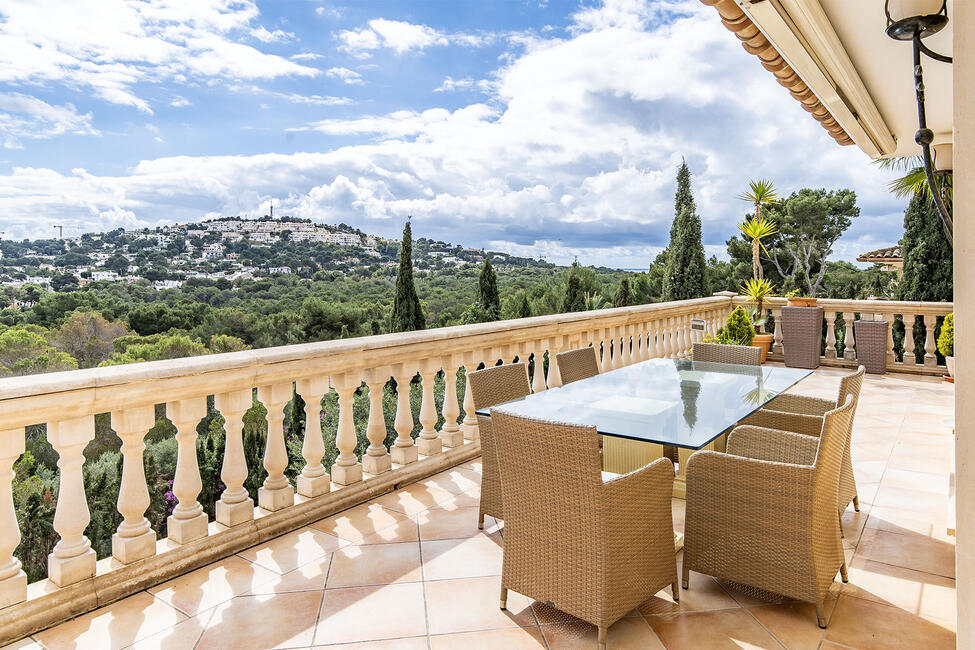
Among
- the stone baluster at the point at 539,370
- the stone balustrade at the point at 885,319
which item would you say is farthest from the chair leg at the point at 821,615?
the stone balustrade at the point at 885,319

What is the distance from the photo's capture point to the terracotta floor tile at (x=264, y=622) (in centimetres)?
198

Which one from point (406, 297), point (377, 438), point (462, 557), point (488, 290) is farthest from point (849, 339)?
point (488, 290)

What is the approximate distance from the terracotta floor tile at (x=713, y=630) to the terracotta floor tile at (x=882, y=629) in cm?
25

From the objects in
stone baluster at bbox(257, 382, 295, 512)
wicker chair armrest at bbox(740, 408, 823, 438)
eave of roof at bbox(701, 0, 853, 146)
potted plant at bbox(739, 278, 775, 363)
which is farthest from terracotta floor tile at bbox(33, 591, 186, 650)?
potted plant at bbox(739, 278, 775, 363)

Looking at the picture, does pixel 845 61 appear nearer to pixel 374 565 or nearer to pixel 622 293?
pixel 374 565

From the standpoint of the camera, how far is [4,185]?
1644 centimetres

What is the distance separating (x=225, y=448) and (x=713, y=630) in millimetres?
2192

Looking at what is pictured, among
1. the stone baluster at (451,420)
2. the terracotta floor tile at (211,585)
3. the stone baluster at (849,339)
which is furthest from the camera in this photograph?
the stone baluster at (849,339)

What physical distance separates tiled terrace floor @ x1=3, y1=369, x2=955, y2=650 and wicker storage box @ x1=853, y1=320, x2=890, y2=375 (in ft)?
16.6

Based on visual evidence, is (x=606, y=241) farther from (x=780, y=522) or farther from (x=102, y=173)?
A: (x=780, y=522)

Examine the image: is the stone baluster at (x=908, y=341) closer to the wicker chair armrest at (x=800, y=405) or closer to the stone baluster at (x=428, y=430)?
the wicker chair armrest at (x=800, y=405)

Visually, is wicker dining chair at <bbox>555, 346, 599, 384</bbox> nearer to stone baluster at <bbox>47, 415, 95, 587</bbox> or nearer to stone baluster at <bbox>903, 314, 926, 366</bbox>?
stone baluster at <bbox>47, 415, 95, 587</bbox>

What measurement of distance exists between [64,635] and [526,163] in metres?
39.0

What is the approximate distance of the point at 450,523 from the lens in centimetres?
298
